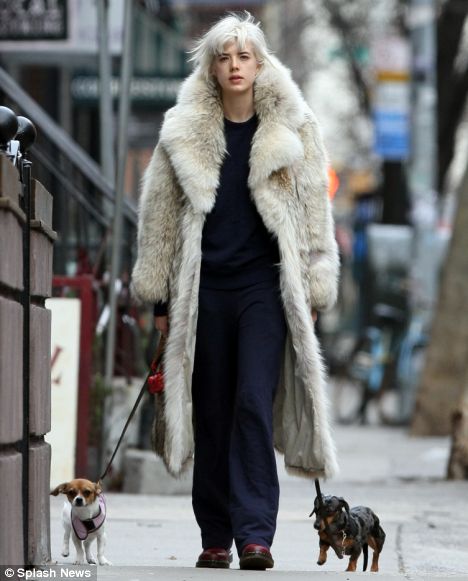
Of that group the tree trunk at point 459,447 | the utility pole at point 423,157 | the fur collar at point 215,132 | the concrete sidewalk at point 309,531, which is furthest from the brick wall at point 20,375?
the utility pole at point 423,157

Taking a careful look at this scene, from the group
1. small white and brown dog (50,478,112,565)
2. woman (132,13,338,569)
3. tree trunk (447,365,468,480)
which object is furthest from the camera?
tree trunk (447,365,468,480)

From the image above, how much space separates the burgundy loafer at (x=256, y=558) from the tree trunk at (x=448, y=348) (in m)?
10.7

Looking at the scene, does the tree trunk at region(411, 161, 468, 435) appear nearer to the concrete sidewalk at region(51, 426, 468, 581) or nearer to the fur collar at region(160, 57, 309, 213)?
the concrete sidewalk at region(51, 426, 468, 581)

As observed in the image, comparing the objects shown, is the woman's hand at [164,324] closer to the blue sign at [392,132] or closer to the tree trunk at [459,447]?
the tree trunk at [459,447]

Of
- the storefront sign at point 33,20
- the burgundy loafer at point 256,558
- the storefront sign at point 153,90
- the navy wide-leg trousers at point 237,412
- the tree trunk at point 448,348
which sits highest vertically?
the storefront sign at point 33,20

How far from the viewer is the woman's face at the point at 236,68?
593cm

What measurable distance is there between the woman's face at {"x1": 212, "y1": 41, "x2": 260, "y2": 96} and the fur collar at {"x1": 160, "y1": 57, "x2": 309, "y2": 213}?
0.06 metres

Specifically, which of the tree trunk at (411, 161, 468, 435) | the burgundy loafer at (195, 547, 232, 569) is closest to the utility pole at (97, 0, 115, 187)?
the burgundy loafer at (195, 547, 232, 569)

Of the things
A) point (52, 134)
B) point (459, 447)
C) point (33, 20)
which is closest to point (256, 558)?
point (52, 134)

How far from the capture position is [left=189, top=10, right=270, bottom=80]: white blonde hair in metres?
5.93

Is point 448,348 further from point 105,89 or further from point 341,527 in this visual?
point 341,527

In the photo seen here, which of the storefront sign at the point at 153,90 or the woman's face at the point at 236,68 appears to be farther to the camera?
the storefront sign at the point at 153,90

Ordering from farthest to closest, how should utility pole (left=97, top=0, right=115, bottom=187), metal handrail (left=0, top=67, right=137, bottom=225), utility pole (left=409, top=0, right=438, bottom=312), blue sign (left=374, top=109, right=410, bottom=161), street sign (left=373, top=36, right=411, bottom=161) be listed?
blue sign (left=374, top=109, right=410, bottom=161) → street sign (left=373, top=36, right=411, bottom=161) → utility pole (left=409, top=0, right=438, bottom=312) → utility pole (left=97, top=0, right=115, bottom=187) → metal handrail (left=0, top=67, right=137, bottom=225)

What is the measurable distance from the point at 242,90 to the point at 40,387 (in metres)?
1.33
